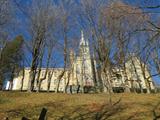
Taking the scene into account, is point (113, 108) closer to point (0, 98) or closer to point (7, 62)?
point (0, 98)

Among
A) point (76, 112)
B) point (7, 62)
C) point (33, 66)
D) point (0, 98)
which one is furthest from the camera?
point (7, 62)

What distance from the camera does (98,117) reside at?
18.4 meters

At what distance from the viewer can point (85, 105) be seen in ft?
74.0

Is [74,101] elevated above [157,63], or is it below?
below

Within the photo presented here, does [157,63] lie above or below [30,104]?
above

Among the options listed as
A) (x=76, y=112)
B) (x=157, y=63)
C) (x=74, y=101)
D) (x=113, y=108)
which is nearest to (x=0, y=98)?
(x=74, y=101)

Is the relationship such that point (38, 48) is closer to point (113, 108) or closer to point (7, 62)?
point (113, 108)

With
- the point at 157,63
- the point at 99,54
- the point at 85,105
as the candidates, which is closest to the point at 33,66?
the point at 99,54

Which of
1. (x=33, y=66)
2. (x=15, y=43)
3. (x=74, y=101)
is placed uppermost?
(x=15, y=43)

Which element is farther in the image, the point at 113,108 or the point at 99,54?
the point at 99,54

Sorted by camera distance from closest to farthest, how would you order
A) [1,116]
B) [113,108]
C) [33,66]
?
[1,116]
[113,108]
[33,66]

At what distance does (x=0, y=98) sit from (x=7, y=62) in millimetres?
30413

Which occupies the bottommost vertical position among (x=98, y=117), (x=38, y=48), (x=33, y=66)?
(x=98, y=117)

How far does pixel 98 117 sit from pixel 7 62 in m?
38.5
